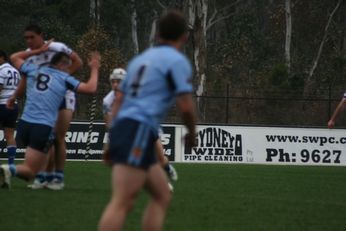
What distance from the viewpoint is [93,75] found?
956cm

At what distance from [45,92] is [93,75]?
213cm

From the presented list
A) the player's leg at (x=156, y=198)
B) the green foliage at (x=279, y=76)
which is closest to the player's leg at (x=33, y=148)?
the player's leg at (x=156, y=198)

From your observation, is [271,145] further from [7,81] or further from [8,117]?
[7,81]

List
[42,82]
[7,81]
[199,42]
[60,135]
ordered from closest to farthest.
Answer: [42,82] → [60,135] → [7,81] → [199,42]

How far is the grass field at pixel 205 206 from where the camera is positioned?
9.76m

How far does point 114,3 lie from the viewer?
51812 mm

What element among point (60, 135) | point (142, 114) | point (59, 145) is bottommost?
point (142, 114)

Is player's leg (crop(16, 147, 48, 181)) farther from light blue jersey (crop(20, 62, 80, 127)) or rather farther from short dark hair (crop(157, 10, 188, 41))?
short dark hair (crop(157, 10, 188, 41))

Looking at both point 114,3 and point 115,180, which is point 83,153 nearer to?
point 115,180

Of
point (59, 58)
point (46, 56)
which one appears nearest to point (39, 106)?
point (59, 58)

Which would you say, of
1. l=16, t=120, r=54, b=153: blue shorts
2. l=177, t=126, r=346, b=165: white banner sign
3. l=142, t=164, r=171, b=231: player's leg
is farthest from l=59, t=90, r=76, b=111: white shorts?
l=177, t=126, r=346, b=165: white banner sign

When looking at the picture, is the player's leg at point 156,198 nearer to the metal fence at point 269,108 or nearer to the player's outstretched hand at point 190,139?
the player's outstretched hand at point 190,139

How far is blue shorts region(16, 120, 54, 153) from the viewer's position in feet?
36.1

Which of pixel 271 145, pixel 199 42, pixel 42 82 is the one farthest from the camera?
pixel 199 42
